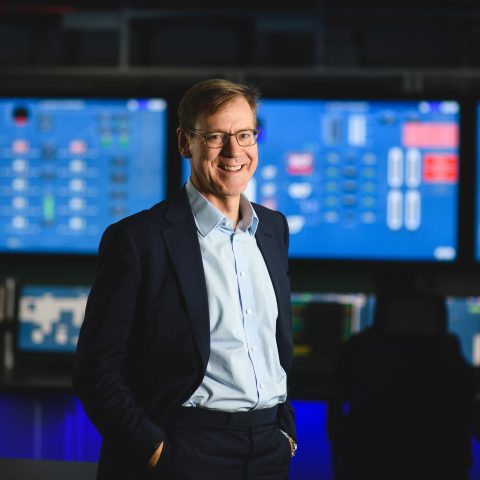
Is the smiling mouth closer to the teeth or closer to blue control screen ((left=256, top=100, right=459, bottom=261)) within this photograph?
the teeth

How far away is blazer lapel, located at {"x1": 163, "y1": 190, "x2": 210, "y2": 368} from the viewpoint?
1.29m

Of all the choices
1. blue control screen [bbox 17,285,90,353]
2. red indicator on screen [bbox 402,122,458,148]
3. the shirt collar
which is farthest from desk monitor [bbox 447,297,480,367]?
the shirt collar

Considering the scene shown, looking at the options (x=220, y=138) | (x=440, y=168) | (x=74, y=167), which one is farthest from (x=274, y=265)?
(x=74, y=167)

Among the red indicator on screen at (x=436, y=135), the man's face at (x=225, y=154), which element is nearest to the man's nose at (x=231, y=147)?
the man's face at (x=225, y=154)

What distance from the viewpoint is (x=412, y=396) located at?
Answer: 7.56 feet

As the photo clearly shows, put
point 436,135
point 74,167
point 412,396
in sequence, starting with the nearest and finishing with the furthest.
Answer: point 412,396, point 436,135, point 74,167

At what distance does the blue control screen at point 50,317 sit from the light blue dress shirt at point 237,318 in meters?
2.13

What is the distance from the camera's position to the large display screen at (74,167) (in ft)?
11.2

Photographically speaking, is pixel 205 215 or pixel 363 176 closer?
pixel 205 215

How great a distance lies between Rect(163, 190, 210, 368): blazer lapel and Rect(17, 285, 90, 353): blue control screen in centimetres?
216

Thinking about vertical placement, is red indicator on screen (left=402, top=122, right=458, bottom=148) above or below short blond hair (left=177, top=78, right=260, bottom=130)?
above

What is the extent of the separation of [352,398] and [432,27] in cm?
289

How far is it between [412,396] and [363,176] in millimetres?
1273

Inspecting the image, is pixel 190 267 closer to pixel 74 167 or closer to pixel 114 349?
pixel 114 349
